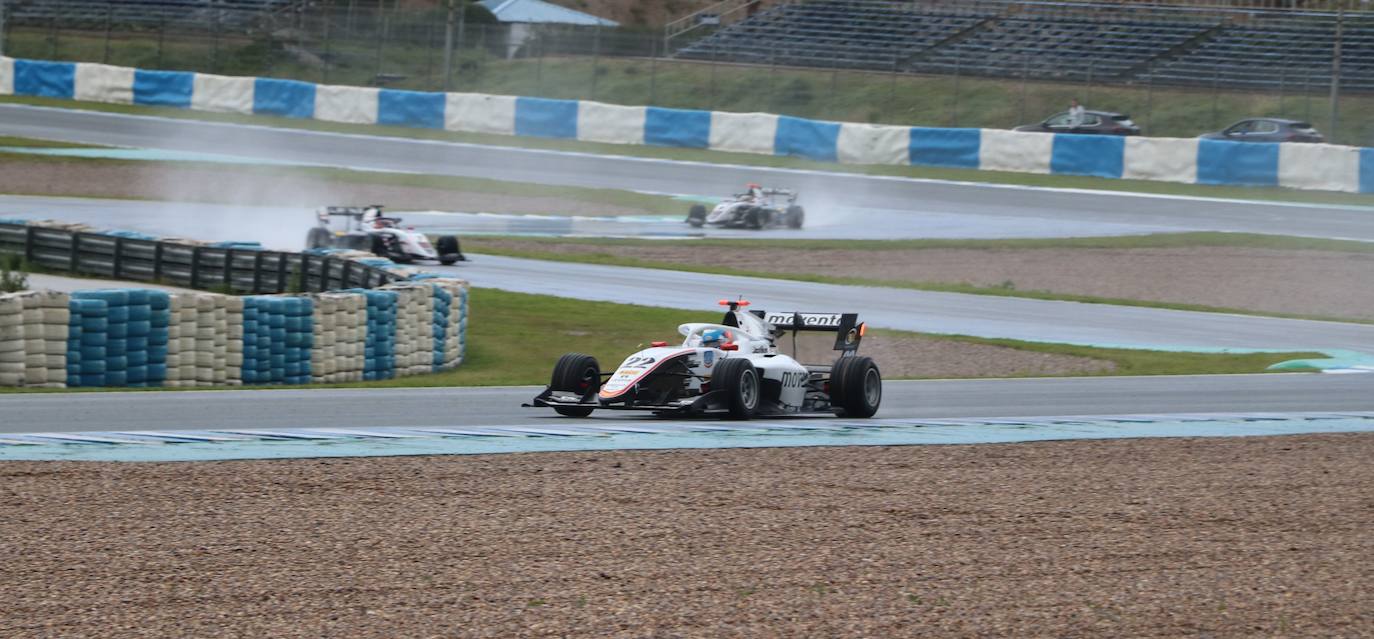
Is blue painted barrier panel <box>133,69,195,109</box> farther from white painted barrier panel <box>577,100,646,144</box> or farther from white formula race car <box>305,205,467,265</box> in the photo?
white formula race car <box>305,205,467,265</box>

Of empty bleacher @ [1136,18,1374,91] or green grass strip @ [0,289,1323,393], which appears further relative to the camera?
empty bleacher @ [1136,18,1374,91]

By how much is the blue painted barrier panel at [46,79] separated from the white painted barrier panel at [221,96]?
4.47 metres

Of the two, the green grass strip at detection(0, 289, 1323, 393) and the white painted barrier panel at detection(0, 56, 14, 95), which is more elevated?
the white painted barrier panel at detection(0, 56, 14, 95)

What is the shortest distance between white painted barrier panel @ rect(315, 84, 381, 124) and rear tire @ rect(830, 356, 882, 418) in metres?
36.0

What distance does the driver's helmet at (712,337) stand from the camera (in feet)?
42.4

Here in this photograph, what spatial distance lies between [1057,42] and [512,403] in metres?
38.7

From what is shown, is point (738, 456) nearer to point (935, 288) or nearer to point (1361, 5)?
point (935, 288)

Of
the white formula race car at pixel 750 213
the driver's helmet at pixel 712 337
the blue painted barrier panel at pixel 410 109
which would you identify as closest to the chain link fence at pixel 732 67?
the blue painted barrier panel at pixel 410 109

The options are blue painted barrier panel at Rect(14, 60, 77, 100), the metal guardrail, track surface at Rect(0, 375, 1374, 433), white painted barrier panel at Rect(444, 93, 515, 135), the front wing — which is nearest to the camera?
track surface at Rect(0, 375, 1374, 433)

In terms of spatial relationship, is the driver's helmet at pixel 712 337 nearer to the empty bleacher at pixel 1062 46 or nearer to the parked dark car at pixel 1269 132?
the parked dark car at pixel 1269 132

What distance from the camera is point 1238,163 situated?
37625mm

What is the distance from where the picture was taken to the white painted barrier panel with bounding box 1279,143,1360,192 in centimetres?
3581

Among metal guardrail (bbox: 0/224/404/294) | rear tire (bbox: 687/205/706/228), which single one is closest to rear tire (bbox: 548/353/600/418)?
metal guardrail (bbox: 0/224/404/294)

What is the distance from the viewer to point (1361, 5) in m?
49.2
